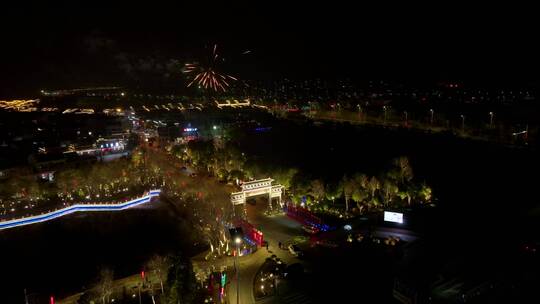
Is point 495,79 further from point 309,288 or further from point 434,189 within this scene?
point 309,288

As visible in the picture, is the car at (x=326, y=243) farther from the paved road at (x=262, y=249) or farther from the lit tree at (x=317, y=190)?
the lit tree at (x=317, y=190)

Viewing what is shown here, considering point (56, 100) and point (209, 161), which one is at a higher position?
point (56, 100)

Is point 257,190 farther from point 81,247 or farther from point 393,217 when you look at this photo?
point 81,247

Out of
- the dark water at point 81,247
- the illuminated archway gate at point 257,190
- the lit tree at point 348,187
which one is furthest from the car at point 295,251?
the lit tree at point 348,187

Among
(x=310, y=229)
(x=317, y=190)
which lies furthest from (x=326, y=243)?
(x=317, y=190)

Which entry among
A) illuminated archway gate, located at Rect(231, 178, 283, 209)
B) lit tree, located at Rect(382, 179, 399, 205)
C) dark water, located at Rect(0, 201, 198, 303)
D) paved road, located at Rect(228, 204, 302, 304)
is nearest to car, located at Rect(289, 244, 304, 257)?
paved road, located at Rect(228, 204, 302, 304)

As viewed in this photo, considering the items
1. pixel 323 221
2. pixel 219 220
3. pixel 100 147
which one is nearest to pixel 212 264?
pixel 219 220
